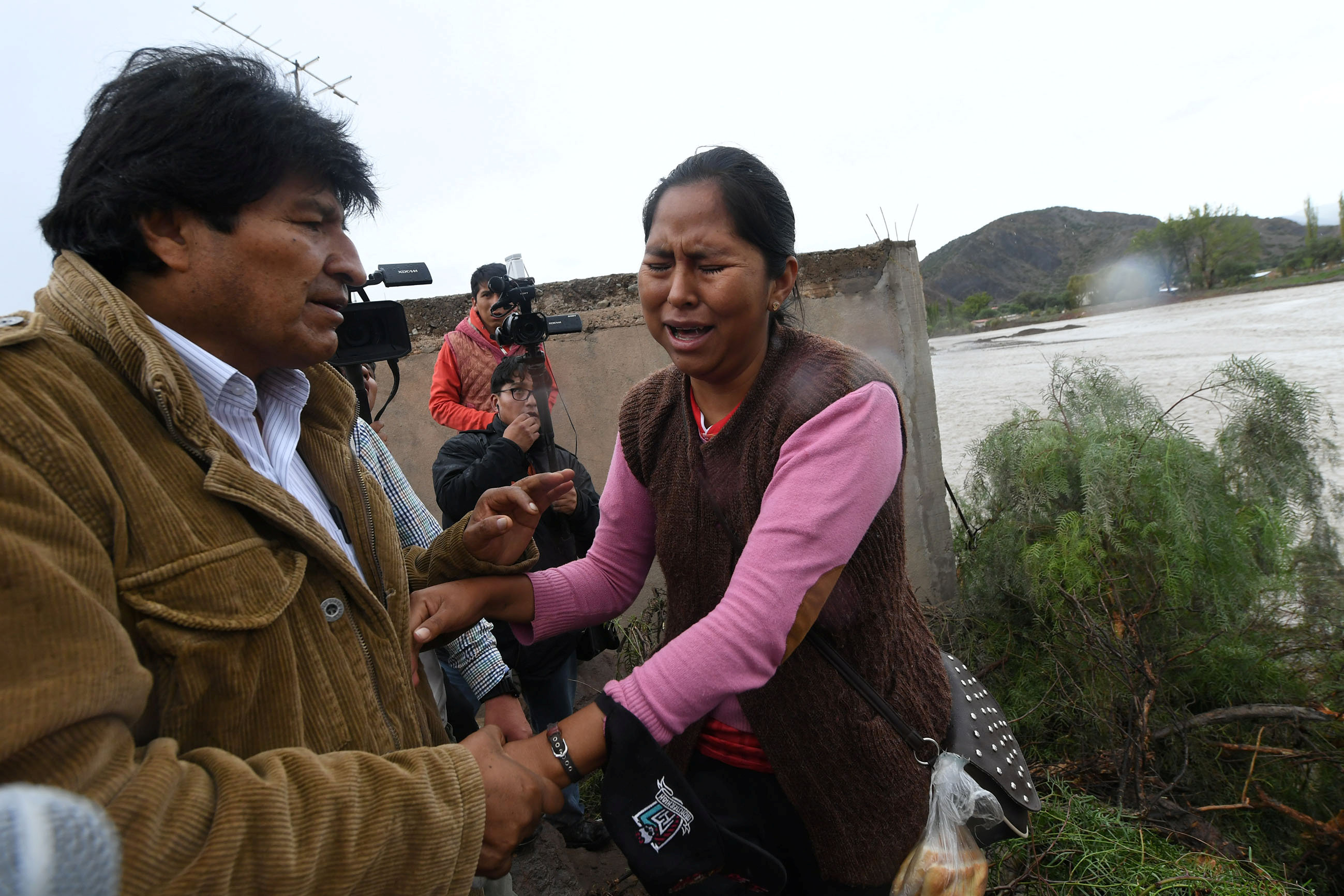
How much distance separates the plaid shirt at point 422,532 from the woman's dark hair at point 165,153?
2.28ft

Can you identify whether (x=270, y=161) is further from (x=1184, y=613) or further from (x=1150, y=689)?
(x=1184, y=613)

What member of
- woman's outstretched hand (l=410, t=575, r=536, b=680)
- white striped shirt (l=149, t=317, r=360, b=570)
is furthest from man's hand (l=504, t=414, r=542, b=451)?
white striped shirt (l=149, t=317, r=360, b=570)

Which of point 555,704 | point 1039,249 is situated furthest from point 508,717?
point 1039,249

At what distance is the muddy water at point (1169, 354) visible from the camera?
5387 millimetres

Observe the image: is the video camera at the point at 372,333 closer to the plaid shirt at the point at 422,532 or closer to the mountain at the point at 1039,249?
the plaid shirt at the point at 422,532

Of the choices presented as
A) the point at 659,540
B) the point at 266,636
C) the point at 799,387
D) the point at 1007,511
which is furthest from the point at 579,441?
the point at 266,636

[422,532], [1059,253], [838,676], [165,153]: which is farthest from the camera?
[1059,253]

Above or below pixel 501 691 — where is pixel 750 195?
above

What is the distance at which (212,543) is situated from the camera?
3.17 feet

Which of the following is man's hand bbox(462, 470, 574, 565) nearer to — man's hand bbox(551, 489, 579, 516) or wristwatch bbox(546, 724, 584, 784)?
wristwatch bbox(546, 724, 584, 784)

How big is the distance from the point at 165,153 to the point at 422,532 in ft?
3.54

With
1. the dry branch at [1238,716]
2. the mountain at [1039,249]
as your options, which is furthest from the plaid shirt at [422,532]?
the mountain at [1039,249]

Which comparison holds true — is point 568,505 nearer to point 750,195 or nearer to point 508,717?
point 508,717

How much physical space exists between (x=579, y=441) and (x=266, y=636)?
3554 mm
